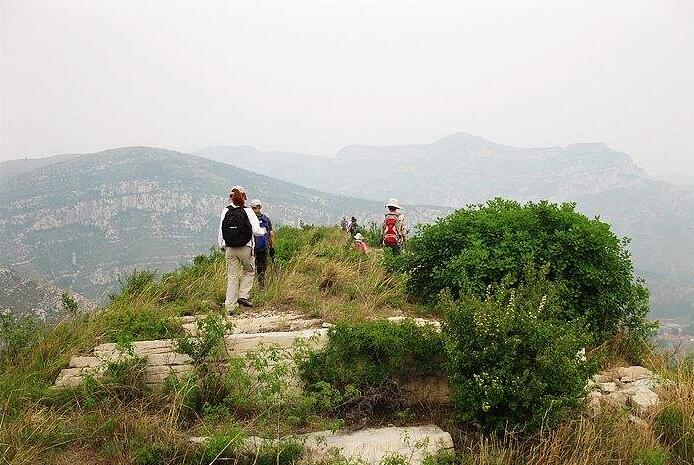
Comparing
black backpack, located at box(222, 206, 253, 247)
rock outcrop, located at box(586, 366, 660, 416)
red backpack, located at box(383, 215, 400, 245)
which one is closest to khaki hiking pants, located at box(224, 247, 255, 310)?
black backpack, located at box(222, 206, 253, 247)

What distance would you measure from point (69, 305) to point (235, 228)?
104 inches

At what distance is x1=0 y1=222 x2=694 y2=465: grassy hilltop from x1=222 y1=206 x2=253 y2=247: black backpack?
4.67 feet

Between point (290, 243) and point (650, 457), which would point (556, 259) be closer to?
point (650, 457)

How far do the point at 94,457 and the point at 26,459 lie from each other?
0.52 meters

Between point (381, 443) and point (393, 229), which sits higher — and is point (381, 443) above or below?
below

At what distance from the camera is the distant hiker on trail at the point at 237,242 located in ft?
23.8

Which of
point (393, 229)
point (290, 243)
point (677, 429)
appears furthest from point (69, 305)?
point (677, 429)

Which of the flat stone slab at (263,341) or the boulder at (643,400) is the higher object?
the flat stone slab at (263,341)

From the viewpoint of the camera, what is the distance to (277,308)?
770 centimetres

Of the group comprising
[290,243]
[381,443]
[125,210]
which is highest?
[290,243]

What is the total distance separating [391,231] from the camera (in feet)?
35.7

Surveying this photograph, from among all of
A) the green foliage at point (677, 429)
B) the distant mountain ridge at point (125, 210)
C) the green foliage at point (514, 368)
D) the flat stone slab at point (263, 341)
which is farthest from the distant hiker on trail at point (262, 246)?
the distant mountain ridge at point (125, 210)

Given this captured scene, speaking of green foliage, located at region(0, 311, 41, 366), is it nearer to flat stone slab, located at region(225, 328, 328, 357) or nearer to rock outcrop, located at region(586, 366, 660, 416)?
flat stone slab, located at region(225, 328, 328, 357)

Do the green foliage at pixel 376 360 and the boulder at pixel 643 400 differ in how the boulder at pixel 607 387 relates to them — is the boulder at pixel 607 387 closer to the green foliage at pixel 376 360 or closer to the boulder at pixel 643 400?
the boulder at pixel 643 400
